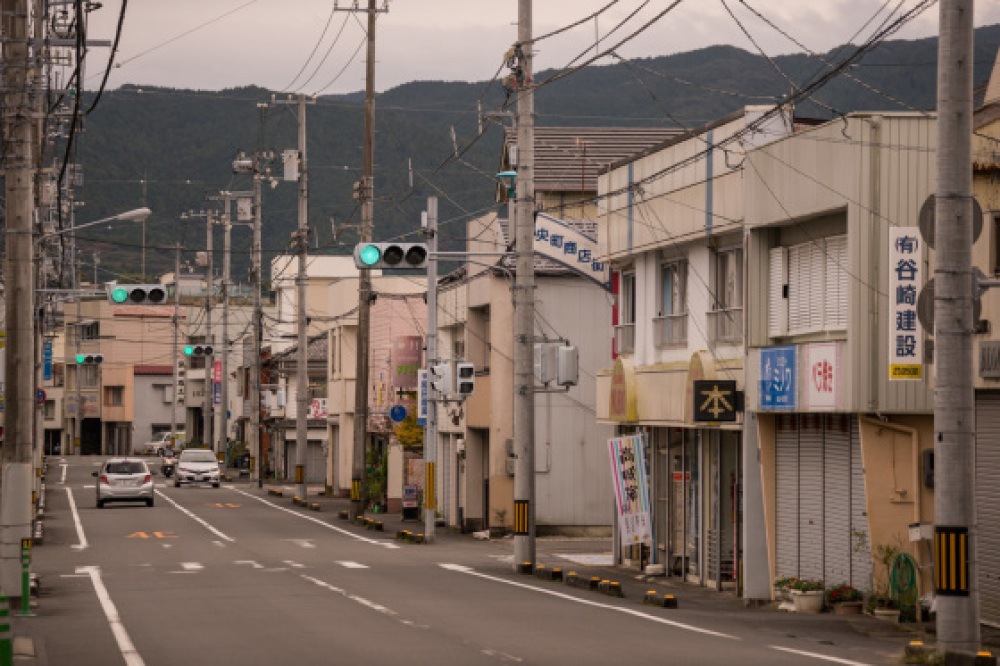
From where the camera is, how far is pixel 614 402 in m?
33.1

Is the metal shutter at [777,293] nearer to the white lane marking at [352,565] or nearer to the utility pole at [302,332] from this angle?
the white lane marking at [352,565]

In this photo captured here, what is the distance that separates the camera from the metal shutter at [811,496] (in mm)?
24469

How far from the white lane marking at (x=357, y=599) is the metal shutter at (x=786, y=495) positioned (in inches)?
276

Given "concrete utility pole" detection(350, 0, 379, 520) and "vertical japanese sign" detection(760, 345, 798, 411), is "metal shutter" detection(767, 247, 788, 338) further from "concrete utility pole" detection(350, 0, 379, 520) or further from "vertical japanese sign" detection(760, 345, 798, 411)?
"concrete utility pole" detection(350, 0, 379, 520)

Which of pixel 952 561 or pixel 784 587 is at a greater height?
pixel 952 561

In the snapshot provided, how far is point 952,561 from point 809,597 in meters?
8.36

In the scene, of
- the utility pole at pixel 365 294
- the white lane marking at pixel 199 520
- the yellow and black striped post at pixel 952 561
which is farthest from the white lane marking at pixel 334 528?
the yellow and black striped post at pixel 952 561

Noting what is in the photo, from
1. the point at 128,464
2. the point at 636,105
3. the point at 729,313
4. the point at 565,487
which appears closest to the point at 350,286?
the point at 128,464

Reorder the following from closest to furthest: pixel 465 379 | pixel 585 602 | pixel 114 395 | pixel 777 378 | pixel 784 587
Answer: pixel 585 602, pixel 784 587, pixel 777 378, pixel 465 379, pixel 114 395

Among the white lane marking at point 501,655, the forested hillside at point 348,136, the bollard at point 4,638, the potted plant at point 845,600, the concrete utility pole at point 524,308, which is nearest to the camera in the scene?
the bollard at point 4,638

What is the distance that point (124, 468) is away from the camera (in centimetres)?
5450

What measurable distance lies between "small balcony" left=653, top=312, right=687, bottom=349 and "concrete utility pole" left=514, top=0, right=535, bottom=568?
9.33ft

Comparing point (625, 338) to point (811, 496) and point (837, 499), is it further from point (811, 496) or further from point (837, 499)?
point (837, 499)

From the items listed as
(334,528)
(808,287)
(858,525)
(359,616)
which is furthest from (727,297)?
(334,528)
